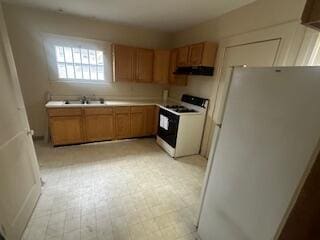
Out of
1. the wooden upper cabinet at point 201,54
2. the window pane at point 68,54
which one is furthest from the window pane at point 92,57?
the wooden upper cabinet at point 201,54

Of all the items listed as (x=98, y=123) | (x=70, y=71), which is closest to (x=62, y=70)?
(x=70, y=71)

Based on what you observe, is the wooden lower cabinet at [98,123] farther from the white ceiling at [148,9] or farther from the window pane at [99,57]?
the white ceiling at [148,9]

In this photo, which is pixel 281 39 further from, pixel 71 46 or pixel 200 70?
pixel 71 46

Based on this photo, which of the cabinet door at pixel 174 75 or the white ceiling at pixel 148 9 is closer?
the white ceiling at pixel 148 9

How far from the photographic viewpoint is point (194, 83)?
341 cm

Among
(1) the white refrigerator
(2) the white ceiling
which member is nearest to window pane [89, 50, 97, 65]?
(2) the white ceiling

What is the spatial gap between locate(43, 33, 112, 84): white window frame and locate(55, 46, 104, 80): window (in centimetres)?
6

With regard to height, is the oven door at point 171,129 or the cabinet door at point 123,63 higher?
the cabinet door at point 123,63

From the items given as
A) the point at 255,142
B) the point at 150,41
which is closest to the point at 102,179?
the point at 255,142

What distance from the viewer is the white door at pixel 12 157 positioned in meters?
1.32

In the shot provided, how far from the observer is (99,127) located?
11.2 feet

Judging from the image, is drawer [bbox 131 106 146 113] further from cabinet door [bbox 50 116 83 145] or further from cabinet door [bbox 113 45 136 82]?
cabinet door [bbox 50 116 83 145]

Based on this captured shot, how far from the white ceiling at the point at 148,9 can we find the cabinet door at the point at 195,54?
0.49 metres

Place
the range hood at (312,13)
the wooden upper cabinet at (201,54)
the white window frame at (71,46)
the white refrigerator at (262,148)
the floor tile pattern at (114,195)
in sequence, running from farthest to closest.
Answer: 1. the white window frame at (71,46)
2. the wooden upper cabinet at (201,54)
3. the floor tile pattern at (114,195)
4. the white refrigerator at (262,148)
5. the range hood at (312,13)
